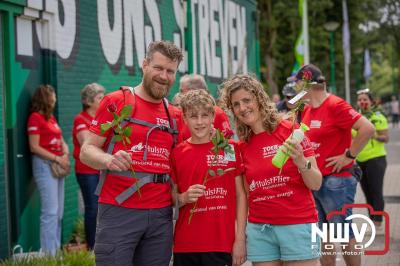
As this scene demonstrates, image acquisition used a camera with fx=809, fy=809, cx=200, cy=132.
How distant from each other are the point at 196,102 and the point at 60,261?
111 inches

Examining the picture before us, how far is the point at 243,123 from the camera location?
4.99m

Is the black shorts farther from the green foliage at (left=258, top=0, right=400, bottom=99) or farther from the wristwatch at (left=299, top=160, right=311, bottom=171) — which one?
the green foliage at (left=258, top=0, right=400, bottom=99)

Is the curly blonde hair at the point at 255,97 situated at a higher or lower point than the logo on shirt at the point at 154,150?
higher

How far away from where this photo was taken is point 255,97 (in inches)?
193

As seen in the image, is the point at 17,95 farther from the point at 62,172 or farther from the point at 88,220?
the point at 88,220

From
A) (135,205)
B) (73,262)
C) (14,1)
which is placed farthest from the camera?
(14,1)

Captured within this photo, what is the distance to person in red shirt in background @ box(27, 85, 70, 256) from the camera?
8578mm

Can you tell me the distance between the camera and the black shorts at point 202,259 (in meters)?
4.95

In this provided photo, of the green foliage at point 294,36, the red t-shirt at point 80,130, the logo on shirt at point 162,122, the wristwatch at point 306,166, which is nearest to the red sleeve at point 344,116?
the wristwatch at point 306,166

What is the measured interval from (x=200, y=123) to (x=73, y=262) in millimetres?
2871

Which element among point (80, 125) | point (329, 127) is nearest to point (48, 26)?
point (80, 125)

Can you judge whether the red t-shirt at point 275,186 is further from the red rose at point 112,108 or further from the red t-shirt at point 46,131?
the red t-shirt at point 46,131

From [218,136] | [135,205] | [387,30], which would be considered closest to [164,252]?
[135,205]

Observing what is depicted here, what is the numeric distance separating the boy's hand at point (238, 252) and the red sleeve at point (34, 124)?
4144 millimetres
